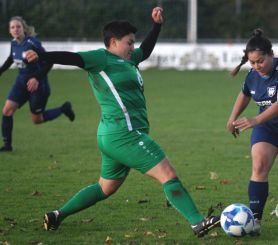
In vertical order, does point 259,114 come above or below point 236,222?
above

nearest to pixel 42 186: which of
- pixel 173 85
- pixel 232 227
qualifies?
pixel 232 227

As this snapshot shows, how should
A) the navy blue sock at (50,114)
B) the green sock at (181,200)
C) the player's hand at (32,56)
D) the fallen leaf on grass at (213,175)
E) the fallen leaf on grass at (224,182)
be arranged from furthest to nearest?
the navy blue sock at (50,114) < the fallen leaf on grass at (213,175) < the fallen leaf on grass at (224,182) < the green sock at (181,200) < the player's hand at (32,56)

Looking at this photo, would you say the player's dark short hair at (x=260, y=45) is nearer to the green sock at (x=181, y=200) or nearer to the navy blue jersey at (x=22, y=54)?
the green sock at (x=181, y=200)

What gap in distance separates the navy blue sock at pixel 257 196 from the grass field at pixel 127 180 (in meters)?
0.20

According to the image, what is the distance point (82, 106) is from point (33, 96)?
6564 mm

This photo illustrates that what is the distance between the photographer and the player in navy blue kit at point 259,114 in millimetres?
7191

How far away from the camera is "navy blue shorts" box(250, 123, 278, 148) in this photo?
743 centimetres

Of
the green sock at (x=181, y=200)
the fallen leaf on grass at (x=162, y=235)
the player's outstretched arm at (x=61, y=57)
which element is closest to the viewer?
the player's outstretched arm at (x=61, y=57)

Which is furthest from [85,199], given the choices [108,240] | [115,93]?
[115,93]

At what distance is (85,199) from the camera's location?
734 centimetres

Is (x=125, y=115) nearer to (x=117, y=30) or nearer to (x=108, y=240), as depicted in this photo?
(x=117, y=30)

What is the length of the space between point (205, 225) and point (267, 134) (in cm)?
119

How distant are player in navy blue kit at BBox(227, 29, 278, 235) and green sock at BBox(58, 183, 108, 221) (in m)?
1.35

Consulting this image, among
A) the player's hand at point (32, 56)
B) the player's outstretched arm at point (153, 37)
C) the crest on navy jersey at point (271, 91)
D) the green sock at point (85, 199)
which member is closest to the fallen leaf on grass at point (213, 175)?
the player's outstretched arm at point (153, 37)
